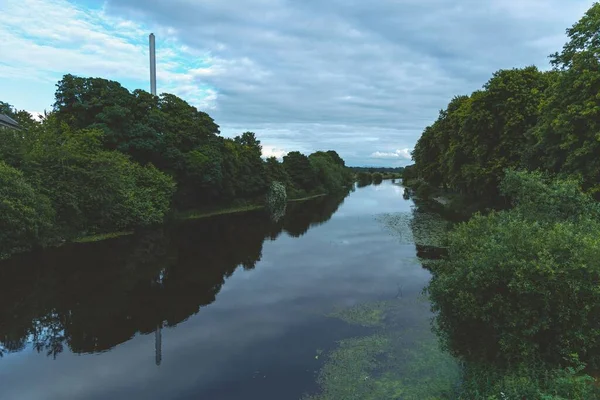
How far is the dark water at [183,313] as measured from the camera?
11312 millimetres

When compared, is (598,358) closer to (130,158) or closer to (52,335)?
(52,335)

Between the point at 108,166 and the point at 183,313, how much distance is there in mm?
21257

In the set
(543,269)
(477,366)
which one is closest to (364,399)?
(477,366)

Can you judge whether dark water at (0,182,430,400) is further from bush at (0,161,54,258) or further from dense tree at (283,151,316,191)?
dense tree at (283,151,316,191)

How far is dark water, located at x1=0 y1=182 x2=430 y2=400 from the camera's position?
11312mm

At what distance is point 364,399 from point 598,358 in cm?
523

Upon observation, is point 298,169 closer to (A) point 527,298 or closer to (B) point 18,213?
(B) point 18,213

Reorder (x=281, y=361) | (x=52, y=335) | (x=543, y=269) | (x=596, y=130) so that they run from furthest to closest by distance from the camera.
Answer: (x=596, y=130) < (x=52, y=335) < (x=281, y=361) < (x=543, y=269)

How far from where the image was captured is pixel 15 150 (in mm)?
27859

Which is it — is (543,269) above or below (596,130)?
below

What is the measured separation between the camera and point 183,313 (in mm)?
16609

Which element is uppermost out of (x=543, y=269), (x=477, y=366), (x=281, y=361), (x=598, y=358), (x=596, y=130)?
(x=596, y=130)

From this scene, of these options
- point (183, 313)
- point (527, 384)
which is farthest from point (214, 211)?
point (527, 384)

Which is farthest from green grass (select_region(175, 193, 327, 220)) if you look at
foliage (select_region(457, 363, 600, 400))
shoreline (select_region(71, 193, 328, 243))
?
foliage (select_region(457, 363, 600, 400))
